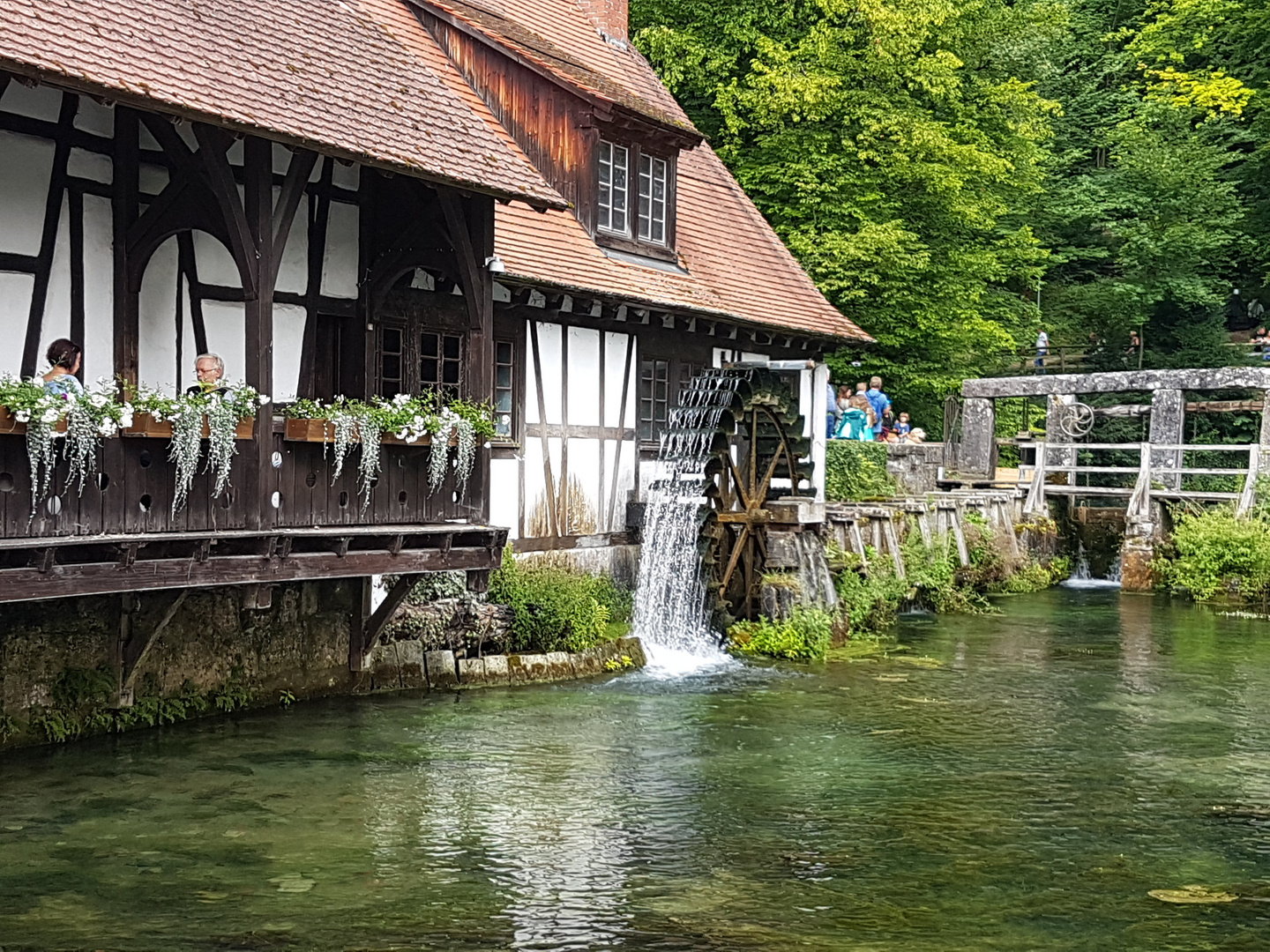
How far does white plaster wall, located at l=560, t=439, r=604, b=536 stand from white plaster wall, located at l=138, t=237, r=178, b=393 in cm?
619

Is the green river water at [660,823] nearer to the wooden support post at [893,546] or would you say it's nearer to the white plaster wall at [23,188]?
the white plaster wall at [23,188]

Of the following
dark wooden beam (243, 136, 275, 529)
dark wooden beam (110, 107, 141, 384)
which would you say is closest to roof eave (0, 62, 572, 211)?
dark wooden beam (243, 136, 275, 529)

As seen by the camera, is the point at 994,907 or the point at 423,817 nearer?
the point at 994,907

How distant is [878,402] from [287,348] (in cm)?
1510

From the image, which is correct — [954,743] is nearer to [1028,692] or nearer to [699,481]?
[1028,692]

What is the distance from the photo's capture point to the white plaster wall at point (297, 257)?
→ 13.4 m

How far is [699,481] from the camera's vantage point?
62.6 feet

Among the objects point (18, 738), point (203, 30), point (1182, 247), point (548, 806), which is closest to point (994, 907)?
point (548, 806)

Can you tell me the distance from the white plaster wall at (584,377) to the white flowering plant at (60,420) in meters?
8.00

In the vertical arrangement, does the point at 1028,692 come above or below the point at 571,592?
below

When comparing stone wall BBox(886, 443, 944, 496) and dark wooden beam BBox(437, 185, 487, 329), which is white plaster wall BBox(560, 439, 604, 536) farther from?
stone wall BBox(886, 443, 944, 496)

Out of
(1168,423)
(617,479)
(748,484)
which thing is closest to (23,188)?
(617,479)

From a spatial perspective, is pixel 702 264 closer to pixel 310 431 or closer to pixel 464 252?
pixel 464 252

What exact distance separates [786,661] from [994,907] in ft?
29.9
